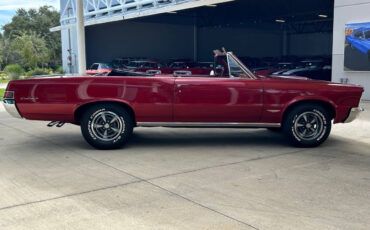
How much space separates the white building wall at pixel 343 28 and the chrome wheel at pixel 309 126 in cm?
798

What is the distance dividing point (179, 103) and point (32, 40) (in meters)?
37.5

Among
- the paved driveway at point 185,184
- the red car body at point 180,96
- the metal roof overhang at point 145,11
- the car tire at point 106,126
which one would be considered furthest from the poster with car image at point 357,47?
the car tire at point 106,126

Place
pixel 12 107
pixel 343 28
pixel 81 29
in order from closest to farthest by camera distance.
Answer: pixel 12 107 → pixel 81 29 → pixel 343 28

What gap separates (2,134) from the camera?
822 centimetres

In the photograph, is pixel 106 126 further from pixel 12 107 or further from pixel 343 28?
pixel 343 28

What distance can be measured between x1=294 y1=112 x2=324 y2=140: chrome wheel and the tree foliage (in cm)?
3446

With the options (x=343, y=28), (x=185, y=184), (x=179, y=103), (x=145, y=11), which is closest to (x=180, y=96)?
(x=179, y=103)

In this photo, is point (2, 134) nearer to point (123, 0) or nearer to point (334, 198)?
point (334, 198)

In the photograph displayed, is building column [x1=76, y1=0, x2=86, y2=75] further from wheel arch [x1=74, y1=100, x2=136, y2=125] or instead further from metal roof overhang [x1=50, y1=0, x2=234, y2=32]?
wheel arch [x1=74, y1=100, x2=136, y2=125]

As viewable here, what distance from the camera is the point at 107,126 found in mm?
6613

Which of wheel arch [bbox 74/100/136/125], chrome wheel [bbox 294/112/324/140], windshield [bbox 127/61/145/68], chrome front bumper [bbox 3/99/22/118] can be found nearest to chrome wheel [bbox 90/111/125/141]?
wheel arch [bbox 74/100/136/125]

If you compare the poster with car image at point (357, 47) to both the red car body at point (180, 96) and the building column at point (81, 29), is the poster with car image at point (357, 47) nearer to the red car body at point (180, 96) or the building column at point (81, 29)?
the red car body at point (180, 96)

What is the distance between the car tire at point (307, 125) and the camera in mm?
6762

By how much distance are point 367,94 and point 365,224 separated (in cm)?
1121
